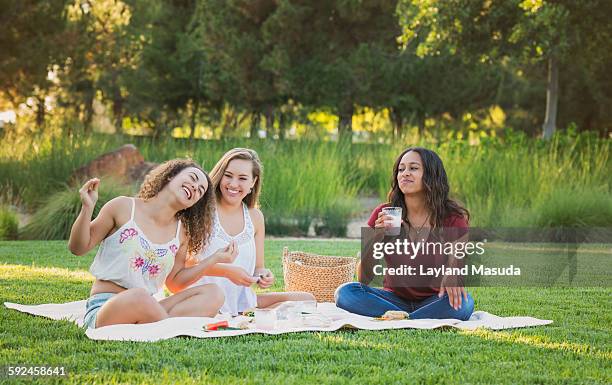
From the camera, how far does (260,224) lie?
569 centimetres

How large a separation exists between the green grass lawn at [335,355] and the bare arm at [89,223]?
45 cm

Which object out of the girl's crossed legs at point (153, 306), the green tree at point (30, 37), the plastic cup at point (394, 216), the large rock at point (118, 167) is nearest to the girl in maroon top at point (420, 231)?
the plastic cup at point (394, 216)

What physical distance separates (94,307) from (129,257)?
0.32 metres

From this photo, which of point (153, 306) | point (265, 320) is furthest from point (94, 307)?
→ point (265, 320)

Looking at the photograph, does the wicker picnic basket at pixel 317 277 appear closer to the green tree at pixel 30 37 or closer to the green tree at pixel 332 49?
the green tree at pixel 30 37

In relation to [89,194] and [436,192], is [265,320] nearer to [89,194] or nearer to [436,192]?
[89,194]

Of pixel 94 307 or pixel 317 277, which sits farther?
pixel 317 277

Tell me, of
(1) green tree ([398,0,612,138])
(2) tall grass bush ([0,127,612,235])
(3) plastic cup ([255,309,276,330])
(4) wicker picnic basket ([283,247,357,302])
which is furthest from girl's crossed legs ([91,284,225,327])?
(1) green tree ([398,0,612,138])

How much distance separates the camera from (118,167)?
37.5 feet

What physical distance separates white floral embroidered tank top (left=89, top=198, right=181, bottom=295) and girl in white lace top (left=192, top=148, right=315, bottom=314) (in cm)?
50

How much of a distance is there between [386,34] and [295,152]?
12180mm

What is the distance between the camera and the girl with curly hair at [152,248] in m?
4.66

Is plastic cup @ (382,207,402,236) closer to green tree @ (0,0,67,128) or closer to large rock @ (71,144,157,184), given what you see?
large rock @ (71,144,157,184)

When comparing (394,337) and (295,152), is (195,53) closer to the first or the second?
(295,152)
